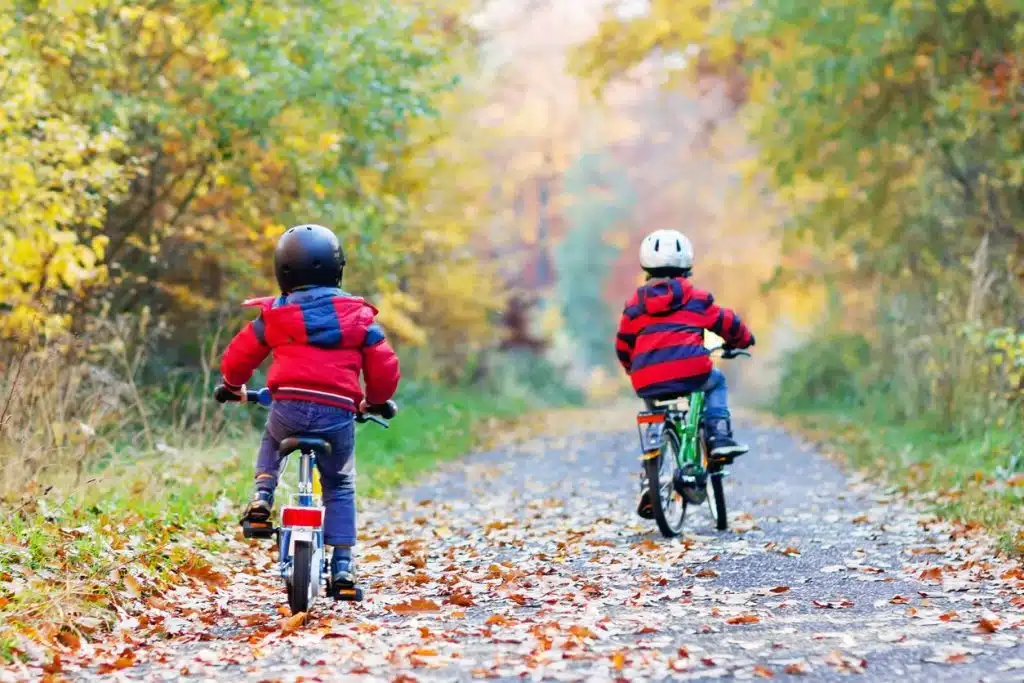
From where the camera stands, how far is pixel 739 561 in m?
8.27

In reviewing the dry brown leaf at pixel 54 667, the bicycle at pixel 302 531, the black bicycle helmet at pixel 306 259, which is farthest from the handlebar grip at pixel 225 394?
the dry brown leaf at pixel 54 667

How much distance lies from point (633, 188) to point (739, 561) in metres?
51.5

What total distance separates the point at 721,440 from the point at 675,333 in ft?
2.63

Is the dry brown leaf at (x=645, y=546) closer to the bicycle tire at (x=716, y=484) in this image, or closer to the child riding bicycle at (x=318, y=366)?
the bicycle tire at (x=716, y=484)

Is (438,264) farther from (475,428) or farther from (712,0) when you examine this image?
(712,0)

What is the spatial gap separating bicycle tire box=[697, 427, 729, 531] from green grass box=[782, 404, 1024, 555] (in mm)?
1574

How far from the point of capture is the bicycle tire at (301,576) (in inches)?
257

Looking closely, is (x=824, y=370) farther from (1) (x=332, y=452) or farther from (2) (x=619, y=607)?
(1) (x=332, y=452)

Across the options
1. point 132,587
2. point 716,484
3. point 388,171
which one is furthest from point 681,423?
point 388,171

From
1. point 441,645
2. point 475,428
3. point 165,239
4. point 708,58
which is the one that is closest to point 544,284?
point 708,58

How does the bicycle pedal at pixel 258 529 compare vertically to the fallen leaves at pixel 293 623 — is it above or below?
above

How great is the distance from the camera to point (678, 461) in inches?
371

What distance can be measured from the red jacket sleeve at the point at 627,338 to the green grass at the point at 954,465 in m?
2.47

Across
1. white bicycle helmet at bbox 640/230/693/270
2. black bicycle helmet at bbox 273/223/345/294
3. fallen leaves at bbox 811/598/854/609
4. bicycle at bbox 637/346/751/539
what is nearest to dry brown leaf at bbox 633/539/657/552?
bicycle at bbox 637/346/751/539
